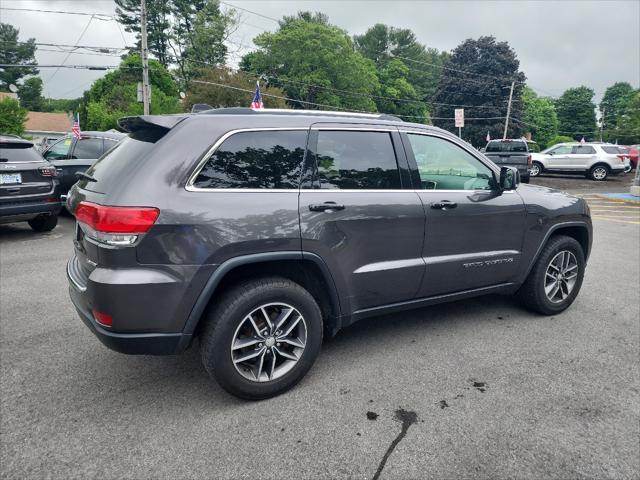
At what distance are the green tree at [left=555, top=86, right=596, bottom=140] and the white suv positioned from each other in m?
65.9

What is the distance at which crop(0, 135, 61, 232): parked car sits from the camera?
6.54 meters

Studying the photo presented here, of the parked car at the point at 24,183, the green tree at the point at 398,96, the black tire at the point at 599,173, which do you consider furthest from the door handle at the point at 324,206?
the green tree at the point at 398,96

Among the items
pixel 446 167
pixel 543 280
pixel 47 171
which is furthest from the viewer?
pixel 47 171

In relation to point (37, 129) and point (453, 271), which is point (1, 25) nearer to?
point (37, 129)

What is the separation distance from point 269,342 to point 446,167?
81.2 inches

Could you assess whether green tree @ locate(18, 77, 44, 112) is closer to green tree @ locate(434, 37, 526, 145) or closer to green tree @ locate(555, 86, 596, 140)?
green tree @ locate(434, 37, 526, 145)

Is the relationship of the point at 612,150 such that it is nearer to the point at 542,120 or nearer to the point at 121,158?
the point at 121,158

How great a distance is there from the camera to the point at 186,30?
2044 inches

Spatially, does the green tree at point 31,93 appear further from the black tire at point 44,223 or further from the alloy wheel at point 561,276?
the alloy wheel at point 561,276

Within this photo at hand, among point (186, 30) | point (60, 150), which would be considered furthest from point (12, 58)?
point (60, 150)

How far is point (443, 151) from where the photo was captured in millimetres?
3604

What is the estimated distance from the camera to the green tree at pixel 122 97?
105 ft

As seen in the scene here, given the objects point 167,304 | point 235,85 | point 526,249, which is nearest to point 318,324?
point 167,304

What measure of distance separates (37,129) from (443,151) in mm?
62144
